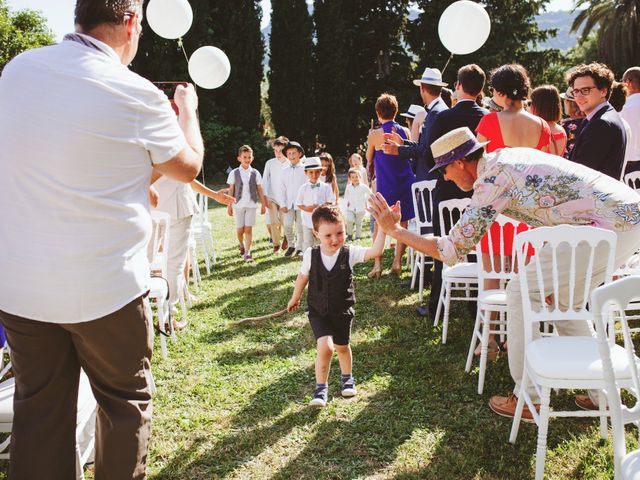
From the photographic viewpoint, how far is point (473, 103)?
198 inches

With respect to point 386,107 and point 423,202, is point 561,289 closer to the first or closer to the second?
point 423,202

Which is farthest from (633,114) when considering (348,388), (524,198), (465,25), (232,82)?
(232,82)

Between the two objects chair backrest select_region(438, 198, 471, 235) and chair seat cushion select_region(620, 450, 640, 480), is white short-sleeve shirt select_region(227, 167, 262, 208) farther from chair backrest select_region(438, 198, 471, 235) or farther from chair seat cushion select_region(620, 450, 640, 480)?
chair seat cushion select_region(620, 450, 640, 480)

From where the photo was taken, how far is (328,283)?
3.74 meters

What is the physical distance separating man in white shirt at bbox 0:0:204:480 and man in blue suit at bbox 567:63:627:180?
3.11 meters

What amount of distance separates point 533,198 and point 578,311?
0.75m

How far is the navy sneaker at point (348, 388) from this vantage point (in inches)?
155

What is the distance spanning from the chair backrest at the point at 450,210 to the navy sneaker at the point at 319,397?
6.31 ft

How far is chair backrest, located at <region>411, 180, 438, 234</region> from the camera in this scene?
235 inches

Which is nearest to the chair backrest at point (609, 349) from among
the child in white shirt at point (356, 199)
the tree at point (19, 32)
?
the child in white shirt at point (356, 199)

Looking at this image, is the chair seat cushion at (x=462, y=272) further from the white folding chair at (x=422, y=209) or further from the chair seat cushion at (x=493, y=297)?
the white folding chair at (x=422, y=209)

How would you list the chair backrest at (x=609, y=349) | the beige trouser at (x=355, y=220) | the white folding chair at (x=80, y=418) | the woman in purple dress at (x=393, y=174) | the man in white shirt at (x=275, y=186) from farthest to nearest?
the beige trouser at (x=355, y=220)
the man in white shirt at (x=275, y=186)
the woman in purple dress at (x=393, y=174)
the white folding chair at (x=80, y=418)
the chair backrest at (x=609, y=349)

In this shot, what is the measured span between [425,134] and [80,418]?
4.12m

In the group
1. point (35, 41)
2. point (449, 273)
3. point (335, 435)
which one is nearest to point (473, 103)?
point (449, 273)
